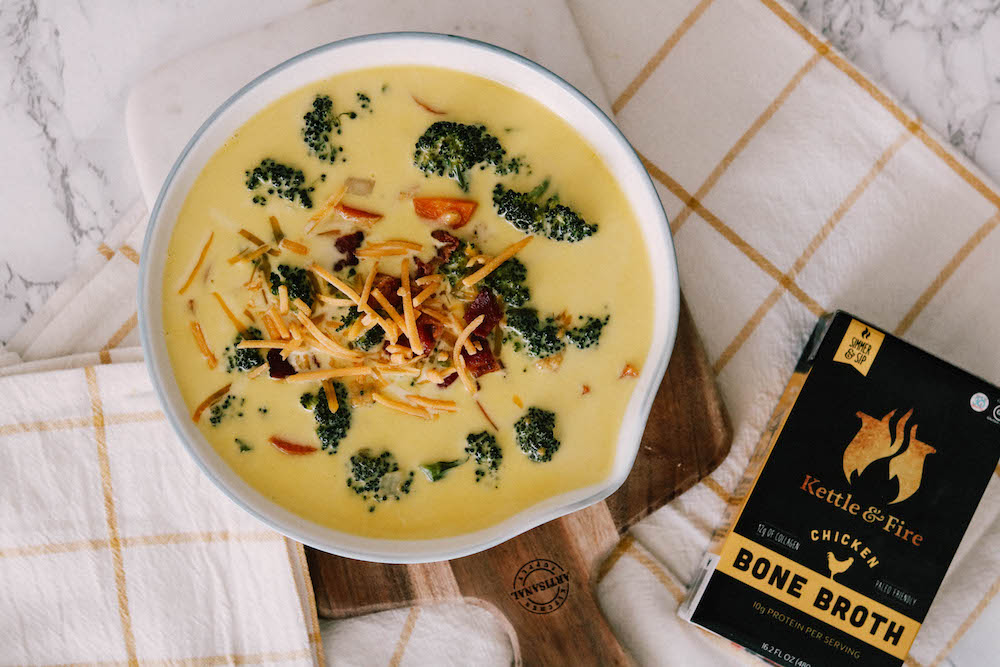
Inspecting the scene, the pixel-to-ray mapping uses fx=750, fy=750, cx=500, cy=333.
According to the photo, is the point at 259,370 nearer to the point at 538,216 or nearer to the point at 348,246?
the point at 348,246

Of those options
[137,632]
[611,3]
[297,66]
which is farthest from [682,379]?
[137,632]

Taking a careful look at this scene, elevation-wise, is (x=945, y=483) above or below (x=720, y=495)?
above

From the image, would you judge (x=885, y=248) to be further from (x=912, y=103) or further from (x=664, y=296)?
(x=664, y=296)

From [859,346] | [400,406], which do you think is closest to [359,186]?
[400,406]

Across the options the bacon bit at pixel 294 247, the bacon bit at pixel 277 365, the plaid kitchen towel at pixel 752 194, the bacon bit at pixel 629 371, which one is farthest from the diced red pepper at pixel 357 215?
the plaid kitchen towel at pixel 752 194

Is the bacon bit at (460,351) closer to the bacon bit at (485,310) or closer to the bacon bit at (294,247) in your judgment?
the bacon bit at (485,310)

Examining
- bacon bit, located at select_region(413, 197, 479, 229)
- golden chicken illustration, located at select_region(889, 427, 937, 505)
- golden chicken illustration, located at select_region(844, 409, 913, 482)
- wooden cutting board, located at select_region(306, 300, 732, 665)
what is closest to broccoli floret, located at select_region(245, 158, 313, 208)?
bacon bit, located at select_region(413, 197, 479, 229)
